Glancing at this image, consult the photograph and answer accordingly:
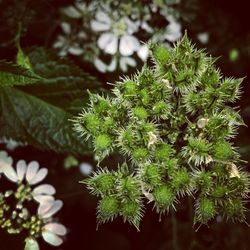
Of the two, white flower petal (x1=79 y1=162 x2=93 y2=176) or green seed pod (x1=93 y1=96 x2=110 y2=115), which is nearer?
green seed pod (x1=93 y1=96 x2=110 y2=115)

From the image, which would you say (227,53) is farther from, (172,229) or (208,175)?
(208,175)

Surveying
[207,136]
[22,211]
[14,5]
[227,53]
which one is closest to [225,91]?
[207,136]

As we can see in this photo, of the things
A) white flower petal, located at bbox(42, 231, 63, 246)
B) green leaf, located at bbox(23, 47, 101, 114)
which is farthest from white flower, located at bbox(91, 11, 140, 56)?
white flower petal, located at bbox(42, 231, 63, 246)

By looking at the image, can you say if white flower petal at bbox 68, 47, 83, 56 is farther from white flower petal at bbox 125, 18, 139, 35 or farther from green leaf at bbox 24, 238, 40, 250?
green leaf at bbox 24, 238, 40, 250

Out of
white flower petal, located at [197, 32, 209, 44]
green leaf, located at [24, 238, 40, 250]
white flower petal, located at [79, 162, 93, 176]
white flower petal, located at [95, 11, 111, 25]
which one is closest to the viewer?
green leaf, located at [24, 238, 40, 250]

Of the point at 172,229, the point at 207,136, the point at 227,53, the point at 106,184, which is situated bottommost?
the point at 172,229

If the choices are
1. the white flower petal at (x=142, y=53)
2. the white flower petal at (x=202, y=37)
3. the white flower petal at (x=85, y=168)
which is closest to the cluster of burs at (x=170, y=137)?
the white flower petal at (x=142, y=53)
